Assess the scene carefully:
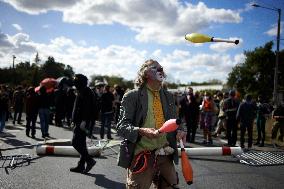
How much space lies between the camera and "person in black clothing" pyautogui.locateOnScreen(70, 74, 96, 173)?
7730 millimetres

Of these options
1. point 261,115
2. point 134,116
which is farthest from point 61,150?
point 261,115

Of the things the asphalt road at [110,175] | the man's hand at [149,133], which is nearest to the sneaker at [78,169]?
the asphalt road at [110,175]

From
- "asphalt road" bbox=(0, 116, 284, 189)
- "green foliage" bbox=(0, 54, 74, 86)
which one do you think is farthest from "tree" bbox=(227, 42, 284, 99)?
"asphalt road" bbox=(0, 116, 284, 189)

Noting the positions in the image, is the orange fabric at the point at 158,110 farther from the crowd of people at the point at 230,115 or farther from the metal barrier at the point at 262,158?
the crowd of people at the point at 230,115

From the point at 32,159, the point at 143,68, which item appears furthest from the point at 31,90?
the point at 143,68

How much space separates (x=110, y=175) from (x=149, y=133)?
4447mm

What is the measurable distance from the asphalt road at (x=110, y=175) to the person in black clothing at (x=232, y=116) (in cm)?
287

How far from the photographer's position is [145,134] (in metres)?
3.52

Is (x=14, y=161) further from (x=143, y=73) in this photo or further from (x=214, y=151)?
(x=143, y=73)

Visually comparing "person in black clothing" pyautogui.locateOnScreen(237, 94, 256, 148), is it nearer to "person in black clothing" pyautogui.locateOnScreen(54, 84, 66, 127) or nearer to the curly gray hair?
the curly gray hair

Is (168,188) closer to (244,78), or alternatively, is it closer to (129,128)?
(129,128)

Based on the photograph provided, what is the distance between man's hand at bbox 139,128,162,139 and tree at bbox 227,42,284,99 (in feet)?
177

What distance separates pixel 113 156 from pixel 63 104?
8.79 m

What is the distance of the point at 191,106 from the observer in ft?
44.0
